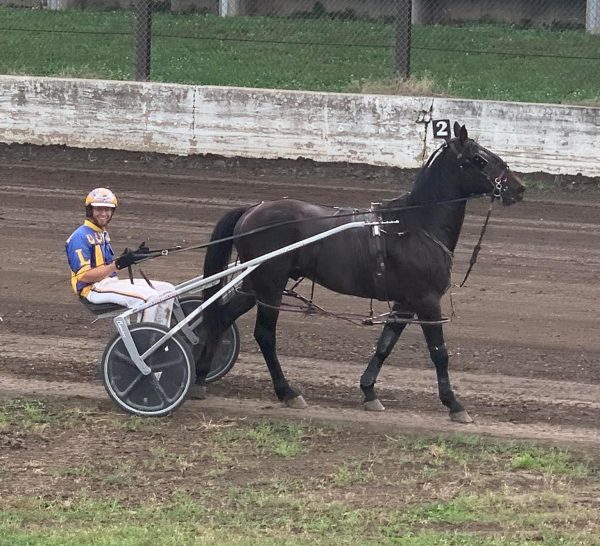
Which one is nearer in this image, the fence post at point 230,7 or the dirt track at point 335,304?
the dirt track at point 335,304

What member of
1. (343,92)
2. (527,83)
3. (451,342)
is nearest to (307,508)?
(451,342)

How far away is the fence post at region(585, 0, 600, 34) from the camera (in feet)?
68.7

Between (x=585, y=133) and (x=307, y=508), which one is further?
(x=585, y=133)

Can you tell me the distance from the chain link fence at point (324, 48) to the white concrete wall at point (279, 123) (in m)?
0.78

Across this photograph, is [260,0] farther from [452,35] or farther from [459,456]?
[459,456]

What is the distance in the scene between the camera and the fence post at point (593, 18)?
21.0 meters

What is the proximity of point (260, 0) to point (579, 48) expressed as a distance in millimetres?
6300

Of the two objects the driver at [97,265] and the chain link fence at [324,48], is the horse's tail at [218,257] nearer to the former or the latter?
the driver at [97,265]

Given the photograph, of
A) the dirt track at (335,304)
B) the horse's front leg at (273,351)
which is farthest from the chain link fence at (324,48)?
the horse's front leg at (273,351)

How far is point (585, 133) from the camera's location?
50.9 ft

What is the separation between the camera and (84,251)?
823 centimetres

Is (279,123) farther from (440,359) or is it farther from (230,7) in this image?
(440,359)

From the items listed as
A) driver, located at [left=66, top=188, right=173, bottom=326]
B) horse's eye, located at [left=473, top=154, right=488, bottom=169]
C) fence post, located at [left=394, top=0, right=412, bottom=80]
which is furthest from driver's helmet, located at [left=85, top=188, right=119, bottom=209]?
fence post, located at [left=394, top=0, right=412, bottom=80]

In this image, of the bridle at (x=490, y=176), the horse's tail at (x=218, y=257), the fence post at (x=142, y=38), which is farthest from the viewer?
the fence post at (x=142, y=38)
